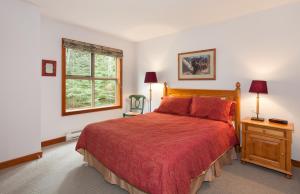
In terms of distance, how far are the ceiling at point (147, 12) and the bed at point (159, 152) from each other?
193 cm

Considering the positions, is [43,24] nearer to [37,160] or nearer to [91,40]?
[91,40]

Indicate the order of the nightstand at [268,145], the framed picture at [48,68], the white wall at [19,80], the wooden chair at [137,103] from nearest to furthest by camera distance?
the nightstand at [268,145] → the white wall at [19,80] → the framed picture at [48,68] → the wooden chair at [137,103]

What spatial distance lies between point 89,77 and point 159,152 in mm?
3171

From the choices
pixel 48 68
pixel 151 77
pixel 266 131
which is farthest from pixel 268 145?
pixel 48 68

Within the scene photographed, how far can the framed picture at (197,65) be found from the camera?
3.69 metres

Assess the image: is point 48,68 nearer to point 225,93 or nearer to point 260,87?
point 225,93

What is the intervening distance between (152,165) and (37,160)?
2.34 m

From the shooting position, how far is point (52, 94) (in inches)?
141

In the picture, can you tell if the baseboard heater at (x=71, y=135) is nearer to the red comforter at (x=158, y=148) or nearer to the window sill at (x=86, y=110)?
the window sill at (x=86, y=110)

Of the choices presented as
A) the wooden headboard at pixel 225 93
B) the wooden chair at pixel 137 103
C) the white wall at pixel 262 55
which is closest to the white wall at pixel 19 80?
the wooden chair at pixel 137 103

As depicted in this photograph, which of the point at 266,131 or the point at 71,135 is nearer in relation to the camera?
the point at 266,131

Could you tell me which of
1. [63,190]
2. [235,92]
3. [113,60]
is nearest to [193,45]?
[235,92]

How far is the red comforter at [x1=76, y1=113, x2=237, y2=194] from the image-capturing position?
5.27 feet

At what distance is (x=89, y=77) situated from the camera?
4.27 m
